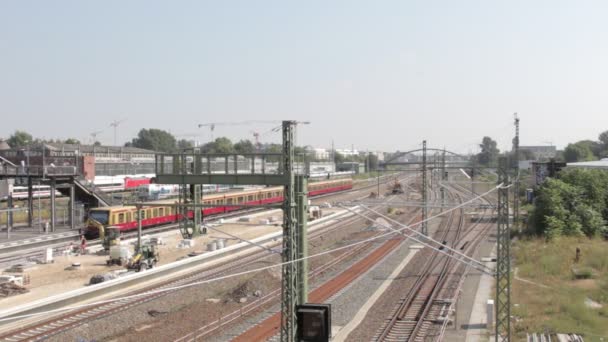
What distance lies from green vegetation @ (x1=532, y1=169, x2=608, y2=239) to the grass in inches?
61.4

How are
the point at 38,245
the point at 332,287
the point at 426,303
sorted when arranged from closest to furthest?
the point at 426,303 → the point at 332,287 → the point at 38,245

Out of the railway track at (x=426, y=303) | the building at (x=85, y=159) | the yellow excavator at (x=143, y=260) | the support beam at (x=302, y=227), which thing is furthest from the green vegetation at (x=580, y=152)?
the support beam at (x=302, y=227)

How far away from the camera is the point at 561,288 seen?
79.8 feet

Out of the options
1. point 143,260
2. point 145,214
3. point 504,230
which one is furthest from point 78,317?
point 145,214

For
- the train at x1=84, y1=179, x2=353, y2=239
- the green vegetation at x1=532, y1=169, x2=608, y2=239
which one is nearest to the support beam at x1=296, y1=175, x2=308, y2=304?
the train at x1=84, y1=179, x2=353, y2=239

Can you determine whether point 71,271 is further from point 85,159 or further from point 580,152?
point 580,152

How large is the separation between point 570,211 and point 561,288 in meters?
17.7

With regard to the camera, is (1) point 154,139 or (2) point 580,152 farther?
(1) point 154,139

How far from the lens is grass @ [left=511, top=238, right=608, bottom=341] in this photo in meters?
19.0

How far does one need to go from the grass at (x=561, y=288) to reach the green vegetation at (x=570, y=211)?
1.56 m

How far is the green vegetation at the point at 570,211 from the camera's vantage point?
123ft

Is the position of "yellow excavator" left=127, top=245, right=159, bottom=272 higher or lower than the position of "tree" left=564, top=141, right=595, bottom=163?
lower

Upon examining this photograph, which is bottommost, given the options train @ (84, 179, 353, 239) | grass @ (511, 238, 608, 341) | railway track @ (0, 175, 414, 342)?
grass @ (511, 238, 608, 341)

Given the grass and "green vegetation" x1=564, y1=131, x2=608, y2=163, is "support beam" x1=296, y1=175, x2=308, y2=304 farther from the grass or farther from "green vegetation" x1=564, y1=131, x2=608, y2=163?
"green vegetation" x1=564, y1=131, x2=608, y2=163
